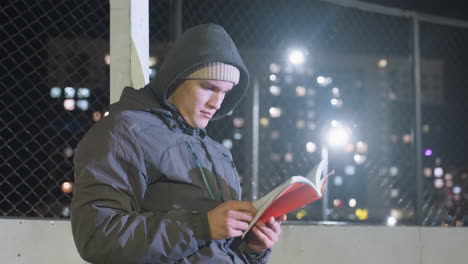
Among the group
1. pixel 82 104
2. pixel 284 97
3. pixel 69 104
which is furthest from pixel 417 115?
pixel 284 97

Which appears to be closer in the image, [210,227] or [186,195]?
[210,227]

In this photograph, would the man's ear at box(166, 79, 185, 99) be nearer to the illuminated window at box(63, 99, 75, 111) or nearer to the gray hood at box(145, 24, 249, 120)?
the gray hood at box(145, 24, 249, 120)

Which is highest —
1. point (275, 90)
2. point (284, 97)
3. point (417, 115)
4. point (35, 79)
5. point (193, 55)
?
point (275, 90)

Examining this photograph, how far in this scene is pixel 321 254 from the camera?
11.1 ft

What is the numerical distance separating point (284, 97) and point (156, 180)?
3661 centimetres

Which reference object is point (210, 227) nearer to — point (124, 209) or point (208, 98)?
point (124, 209)

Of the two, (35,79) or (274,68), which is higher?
(274,68)

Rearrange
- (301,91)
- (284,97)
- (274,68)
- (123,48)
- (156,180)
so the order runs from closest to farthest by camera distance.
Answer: (156,180) → (123,48) → (274,68) → (284,97) → (301,91)

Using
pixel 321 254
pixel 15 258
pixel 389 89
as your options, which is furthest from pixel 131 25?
pixel 389 89

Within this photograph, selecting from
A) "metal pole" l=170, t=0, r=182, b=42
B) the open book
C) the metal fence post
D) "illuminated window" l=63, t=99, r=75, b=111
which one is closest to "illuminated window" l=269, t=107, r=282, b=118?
"metal pole" l=170, t=0, r=182, b=42

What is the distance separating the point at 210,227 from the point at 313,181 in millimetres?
281

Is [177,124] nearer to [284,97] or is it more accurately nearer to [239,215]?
[239,215]

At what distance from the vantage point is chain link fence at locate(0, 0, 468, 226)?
4286 mm

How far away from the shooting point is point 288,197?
1.09 m
